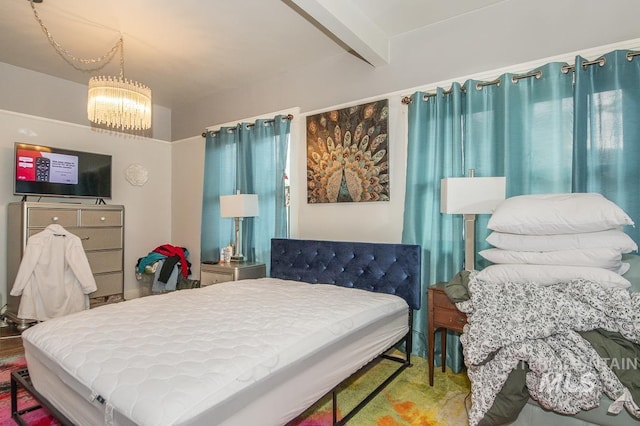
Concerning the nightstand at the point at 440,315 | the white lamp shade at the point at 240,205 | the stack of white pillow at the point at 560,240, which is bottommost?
the nightstand at the point at 440,315

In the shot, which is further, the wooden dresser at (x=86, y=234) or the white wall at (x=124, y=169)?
the white wall at (x=124, y=169)

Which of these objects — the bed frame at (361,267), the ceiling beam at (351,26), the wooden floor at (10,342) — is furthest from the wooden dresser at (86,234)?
the ceiling beam at (351,26)

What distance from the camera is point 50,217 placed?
3.72 meters

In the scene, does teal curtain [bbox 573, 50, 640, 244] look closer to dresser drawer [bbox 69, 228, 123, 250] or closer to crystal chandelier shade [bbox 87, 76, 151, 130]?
crystal chandelier shade [bbox 87, 76, 151, 130]

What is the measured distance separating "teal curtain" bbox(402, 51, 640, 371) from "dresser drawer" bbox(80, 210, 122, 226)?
348 centimetres

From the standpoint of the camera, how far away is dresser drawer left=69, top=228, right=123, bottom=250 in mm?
3990

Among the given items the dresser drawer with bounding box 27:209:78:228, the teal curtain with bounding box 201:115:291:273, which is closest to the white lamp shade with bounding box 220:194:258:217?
the teal curtain with bounding box 201:115:291:273

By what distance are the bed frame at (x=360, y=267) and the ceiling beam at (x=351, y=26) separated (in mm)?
1658

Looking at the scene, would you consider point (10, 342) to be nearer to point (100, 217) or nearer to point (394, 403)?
point (100, 217)

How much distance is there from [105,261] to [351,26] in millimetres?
3755

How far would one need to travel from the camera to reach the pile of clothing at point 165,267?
4375 mm

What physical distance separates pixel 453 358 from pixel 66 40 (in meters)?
4.41

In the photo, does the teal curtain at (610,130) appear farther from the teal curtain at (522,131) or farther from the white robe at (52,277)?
the white robe at (52,277)

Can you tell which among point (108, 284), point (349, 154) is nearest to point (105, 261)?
point (108, 284)
